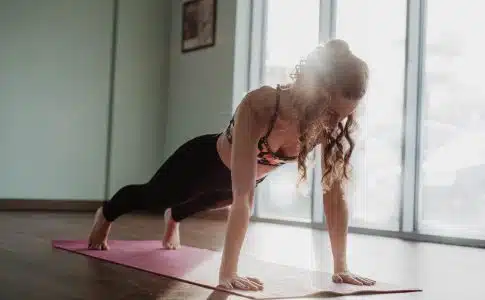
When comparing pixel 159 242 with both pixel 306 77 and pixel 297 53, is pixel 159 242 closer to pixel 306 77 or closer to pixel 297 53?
pixel 306 77

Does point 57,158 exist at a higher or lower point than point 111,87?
lower

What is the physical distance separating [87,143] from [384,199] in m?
2.65

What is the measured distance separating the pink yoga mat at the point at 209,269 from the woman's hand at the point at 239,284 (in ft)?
0.07

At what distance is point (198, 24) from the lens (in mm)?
5730

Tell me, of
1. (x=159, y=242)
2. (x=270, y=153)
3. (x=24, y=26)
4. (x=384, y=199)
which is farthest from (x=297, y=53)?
(x=270, y=153)

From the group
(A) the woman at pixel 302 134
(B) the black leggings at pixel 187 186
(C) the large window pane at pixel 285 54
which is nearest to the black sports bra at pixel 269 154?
(A) the woman at pixel 302 134

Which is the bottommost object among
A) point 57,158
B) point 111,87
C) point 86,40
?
point 57,158

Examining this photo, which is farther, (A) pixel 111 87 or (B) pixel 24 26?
(A) pixel 111 87

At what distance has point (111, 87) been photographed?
588cm

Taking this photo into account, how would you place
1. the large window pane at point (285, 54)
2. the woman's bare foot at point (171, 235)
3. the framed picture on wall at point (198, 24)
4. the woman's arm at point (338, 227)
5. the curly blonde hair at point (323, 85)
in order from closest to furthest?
the curly blonde hair at point (323, 85), the woman's arm at point (338, 227), the woman's bare foot at point (171, 235), the large window pane at point (285, 54), the framed picture on wall at point (198, 24)

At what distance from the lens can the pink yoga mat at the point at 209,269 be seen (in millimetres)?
1745

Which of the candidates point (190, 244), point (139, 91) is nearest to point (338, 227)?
point (190, 244)

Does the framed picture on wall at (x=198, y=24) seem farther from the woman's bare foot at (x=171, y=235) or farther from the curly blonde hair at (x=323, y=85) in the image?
the curly blonde hair at (x=323, y=85)

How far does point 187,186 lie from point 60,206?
3483 millimetres
